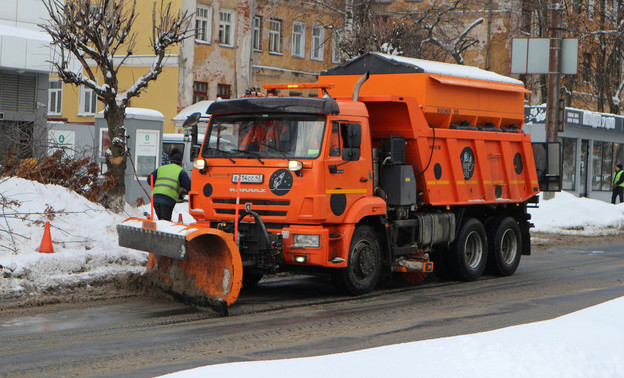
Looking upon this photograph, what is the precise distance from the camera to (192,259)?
36.3ft

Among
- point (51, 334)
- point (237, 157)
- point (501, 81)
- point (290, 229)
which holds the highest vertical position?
point (501, 81)

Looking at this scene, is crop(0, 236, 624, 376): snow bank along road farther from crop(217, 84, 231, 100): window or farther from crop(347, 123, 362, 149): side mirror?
crop(217, 84, 231, 100): window

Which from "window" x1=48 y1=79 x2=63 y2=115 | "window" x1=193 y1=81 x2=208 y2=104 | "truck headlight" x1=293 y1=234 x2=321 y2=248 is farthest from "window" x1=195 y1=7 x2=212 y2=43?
"truck headlight" x1=293 y1=234 x2=321 y2=248

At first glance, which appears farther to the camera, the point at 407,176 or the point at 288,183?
the point at 407,176

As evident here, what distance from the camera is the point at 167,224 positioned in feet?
35.8

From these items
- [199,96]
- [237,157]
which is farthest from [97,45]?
[199,96]

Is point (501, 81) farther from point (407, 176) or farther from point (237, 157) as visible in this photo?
point (237, 157)

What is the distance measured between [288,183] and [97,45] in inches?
292

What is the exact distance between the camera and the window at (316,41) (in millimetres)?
47647

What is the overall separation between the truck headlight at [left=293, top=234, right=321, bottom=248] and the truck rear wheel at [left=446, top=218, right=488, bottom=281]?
12.0ft

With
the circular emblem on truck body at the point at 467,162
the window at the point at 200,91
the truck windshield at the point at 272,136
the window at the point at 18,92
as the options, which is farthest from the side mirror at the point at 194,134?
the window at the point at 200,91

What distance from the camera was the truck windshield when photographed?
11.7 metres

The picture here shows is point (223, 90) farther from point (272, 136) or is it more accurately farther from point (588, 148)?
point (272, 136)

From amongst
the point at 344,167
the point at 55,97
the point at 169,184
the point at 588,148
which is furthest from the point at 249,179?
the point at 55,97
